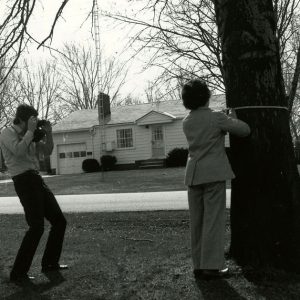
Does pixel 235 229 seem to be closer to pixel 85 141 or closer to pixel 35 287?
pixel 35 287

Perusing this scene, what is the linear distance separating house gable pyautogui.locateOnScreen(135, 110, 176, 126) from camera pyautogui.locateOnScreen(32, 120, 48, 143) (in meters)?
26.5

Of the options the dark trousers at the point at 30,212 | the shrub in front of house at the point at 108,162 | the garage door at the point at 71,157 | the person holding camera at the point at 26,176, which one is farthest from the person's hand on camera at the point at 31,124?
the garage door at the point at 71,157

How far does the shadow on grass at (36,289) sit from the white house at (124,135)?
2637 centimetres

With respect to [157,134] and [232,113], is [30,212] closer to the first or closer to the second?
[232,113]

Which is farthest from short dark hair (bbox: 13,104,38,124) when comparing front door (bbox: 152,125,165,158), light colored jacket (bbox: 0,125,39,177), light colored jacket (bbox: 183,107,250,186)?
front door (bbox: 152,125,165,158)

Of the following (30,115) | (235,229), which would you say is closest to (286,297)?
(235,229)

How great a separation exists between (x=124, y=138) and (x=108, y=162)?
2.21m

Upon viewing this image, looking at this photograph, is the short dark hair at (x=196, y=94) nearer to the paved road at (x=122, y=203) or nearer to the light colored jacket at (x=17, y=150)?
the light colored jacket at (x=17, y=150)

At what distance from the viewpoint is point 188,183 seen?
15.5 ft

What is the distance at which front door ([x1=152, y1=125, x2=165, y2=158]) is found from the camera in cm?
3281

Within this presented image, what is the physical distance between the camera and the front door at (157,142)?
108ft

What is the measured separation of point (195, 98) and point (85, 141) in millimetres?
31090

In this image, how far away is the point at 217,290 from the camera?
429 centimetres

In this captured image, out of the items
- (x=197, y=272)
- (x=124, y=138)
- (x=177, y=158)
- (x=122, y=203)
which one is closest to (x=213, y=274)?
(x=197, y=272)
